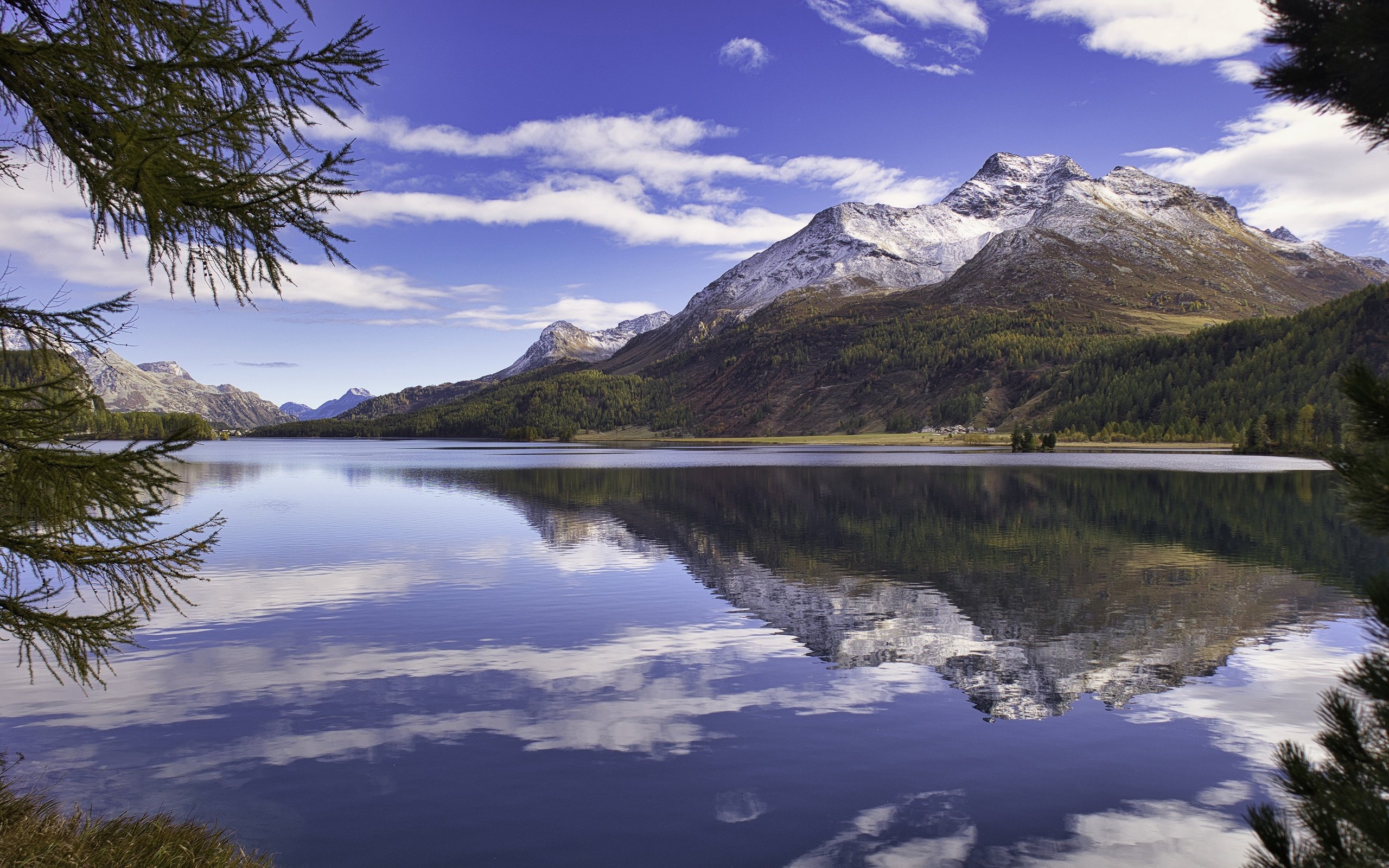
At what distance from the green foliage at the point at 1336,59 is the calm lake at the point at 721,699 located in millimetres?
10093

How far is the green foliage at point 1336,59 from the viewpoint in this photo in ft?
20.6

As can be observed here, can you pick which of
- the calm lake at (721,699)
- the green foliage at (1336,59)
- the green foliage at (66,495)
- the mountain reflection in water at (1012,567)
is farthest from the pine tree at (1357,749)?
the green foliage at (66,495)

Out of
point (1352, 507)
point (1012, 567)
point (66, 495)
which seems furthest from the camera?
point (1012, 567)

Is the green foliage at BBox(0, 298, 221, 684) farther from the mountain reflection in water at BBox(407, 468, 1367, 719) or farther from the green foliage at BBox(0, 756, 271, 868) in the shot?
the mountain reflection in water at BBox(407, 468, 1367, 719)

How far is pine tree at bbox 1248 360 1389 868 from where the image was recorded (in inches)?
242

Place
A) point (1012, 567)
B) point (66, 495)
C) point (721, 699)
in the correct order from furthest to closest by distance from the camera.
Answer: point (1012, 567) → point (721, 699) → point (66, 495)

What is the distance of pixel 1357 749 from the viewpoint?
7.13 m

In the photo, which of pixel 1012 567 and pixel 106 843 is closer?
pixel 106 843

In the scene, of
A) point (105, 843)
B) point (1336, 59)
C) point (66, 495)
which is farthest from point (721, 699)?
point (1336, 59)

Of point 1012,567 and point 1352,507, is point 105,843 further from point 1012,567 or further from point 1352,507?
Answer: point 1012,567

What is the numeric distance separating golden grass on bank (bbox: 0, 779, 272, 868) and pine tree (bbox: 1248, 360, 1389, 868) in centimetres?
1107

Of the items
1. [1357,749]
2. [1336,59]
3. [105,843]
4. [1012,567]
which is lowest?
[1012,567]

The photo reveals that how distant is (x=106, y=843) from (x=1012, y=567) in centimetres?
3332

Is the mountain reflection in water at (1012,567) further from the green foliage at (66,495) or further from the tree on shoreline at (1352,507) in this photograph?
the green foliage at (66,495)
